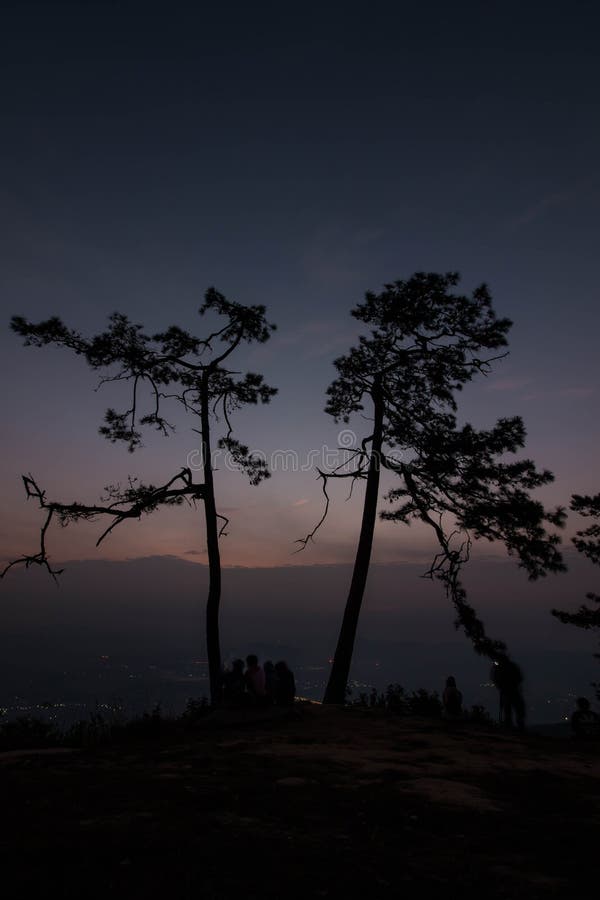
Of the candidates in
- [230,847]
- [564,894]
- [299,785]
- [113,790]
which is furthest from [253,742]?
[564,894]

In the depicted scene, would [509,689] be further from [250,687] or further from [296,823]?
[296,823]

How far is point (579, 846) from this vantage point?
17.6 ft

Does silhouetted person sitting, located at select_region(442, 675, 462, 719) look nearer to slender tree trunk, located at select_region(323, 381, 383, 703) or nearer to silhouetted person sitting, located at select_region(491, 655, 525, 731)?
silhouetted person sitting, located at select_region(491, 655, 525, 731)

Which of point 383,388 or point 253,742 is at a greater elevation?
point 383,388

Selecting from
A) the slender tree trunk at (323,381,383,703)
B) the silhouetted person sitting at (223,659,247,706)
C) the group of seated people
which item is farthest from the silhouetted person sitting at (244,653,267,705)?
the slender tree trunk at (323,381,383,703)

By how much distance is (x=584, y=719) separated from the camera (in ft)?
50.2

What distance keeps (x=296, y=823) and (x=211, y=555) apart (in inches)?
512

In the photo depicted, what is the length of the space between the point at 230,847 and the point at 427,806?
270cm

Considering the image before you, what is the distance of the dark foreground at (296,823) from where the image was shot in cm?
423

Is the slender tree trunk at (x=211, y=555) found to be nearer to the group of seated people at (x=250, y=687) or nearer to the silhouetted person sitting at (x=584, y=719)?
the group of seated people at (x=250, y=687)

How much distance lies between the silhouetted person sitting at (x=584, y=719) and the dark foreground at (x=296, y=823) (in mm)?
5752

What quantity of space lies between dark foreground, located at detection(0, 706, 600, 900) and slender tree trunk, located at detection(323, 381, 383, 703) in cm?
861

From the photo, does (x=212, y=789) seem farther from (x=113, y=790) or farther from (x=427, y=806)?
(x=427, y=806)

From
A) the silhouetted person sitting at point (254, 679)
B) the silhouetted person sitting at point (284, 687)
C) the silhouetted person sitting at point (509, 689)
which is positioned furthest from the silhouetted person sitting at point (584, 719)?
the silhouetted person sitting at point (254, 679)
